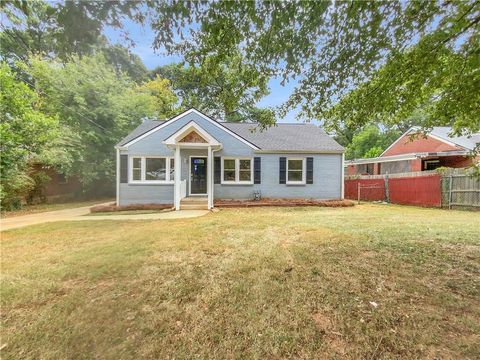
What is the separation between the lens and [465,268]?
12.9 ft

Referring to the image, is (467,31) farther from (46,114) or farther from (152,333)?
(46,114)

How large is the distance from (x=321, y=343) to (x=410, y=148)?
2224 cm

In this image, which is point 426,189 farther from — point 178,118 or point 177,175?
point 178,118

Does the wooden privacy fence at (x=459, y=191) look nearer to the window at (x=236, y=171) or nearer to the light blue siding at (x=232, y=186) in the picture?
the light blue siding at (x=232, y=186)

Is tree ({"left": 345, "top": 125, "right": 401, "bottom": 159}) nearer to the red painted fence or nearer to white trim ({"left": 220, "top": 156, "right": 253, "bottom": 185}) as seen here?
the red painted fence

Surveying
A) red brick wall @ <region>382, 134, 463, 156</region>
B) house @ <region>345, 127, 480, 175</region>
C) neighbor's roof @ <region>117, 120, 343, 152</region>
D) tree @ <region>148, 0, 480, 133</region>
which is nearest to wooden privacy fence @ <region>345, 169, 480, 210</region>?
house @ <region>345, 127, 480, 175</region>

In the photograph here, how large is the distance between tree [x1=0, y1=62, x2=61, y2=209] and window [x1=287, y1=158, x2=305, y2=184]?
11.2m

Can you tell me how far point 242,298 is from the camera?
10.2 ft

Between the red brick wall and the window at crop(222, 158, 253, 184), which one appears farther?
the red brick wall

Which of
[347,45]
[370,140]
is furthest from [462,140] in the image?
[347,45]

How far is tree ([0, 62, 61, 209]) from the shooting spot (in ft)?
23.6

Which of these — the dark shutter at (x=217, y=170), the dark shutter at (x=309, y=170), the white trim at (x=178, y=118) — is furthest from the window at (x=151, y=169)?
the dark shutter at (x=309, y=170)

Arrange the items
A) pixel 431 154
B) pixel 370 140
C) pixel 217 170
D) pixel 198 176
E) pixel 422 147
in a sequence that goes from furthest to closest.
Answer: pixel 370 140 → pixel 422 147 → pixel 431 154 → pixel 198 176 → pixel 217 170

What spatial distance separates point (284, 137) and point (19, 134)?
12.0 m
